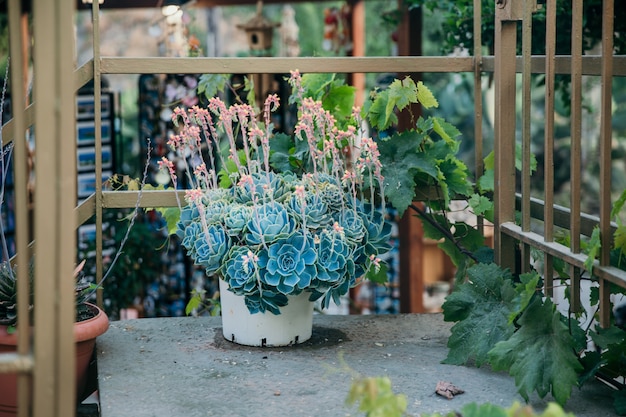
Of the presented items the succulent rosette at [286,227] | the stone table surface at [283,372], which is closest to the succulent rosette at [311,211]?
the succulent rosette at [286,227]

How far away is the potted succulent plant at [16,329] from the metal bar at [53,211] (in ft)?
3.68

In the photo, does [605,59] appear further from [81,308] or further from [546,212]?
[81,308]

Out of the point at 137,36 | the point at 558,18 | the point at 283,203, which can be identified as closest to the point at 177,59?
the point at 283,203

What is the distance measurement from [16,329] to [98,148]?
82 cm

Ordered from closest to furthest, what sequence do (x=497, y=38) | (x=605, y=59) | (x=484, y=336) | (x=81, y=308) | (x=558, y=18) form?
(x=605, y=59) → (x=484, y=336) → (x=81, y=308) → (x=497, y=38) → (x=558, y=18)

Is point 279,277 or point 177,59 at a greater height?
point 177,59

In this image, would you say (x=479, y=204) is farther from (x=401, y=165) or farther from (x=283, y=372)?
(x=283, y=372)

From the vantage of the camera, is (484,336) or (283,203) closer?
(484,336)

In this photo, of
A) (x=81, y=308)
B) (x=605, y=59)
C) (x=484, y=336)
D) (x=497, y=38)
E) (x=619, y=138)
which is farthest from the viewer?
(x=619, y=138)

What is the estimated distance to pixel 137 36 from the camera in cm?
2308

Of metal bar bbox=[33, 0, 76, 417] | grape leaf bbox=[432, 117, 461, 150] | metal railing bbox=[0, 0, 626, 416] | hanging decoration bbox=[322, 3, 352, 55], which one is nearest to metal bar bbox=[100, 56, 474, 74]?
metal railing bbox=[0, 0, 626, 416]

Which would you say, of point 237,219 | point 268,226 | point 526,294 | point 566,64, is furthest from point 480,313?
point 566,64

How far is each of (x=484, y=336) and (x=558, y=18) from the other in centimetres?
210

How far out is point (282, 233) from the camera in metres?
2.88
